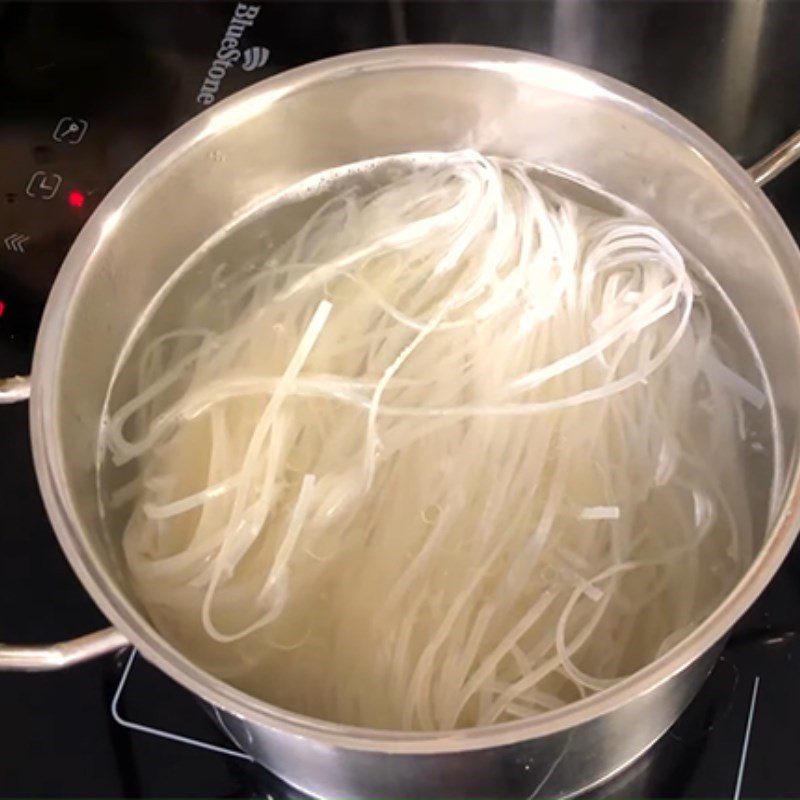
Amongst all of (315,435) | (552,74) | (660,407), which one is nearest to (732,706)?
(660,407)

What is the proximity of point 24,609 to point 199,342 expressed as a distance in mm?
204

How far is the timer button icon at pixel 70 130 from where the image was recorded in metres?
0.98

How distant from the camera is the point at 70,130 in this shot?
979 mm

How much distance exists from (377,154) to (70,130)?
25 centimetres

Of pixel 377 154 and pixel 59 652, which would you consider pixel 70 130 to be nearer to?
pixel 377 154

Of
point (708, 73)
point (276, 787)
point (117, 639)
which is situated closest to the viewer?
point (117, 639)

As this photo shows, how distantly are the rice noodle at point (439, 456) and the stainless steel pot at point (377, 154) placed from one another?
28 millimetres

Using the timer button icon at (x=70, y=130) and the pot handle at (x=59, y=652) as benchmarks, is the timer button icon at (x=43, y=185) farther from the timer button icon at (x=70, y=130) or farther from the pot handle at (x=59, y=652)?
the pot handle at (x=59, y=652)

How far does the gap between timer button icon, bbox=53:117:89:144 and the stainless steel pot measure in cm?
18

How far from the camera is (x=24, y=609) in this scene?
80 cm

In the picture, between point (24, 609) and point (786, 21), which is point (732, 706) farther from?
point (786, 21)

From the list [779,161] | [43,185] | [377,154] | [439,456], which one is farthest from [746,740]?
[43,185]

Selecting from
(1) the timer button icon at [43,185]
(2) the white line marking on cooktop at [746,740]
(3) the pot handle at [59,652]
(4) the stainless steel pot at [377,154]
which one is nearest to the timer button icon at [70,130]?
(1) the timer button icon at [43,185]

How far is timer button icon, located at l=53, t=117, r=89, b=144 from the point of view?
3.20 feet
